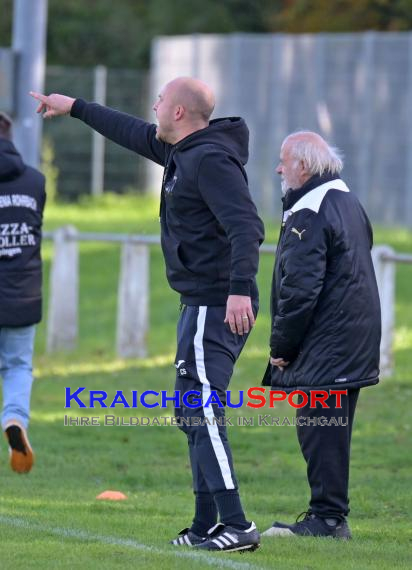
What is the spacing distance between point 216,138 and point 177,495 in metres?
2.67

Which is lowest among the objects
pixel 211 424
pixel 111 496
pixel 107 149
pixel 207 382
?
pixel 107 149

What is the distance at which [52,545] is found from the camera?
6.80 meters

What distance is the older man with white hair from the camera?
23.1 feet

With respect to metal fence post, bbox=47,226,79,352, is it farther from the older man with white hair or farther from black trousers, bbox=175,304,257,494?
black trousers, bbox=175,304,257,494

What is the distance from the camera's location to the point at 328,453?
23.6 feet

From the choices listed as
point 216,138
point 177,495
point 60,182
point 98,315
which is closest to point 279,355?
point 216,138

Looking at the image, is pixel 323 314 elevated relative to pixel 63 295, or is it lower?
elevated

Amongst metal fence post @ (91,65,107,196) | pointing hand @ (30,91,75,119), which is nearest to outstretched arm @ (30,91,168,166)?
pointing hand @ (30,91,75,119)

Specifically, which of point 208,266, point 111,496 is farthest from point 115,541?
point 111,496

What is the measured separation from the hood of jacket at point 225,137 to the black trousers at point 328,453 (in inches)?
49.4

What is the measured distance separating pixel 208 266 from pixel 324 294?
678 millimetres

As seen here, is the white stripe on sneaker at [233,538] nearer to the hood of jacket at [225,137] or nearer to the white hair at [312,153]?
the hood of jacket at [225,137]

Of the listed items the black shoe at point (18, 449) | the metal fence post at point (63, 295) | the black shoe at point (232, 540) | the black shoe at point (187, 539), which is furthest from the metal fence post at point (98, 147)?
the black shoe at point (232, 540)

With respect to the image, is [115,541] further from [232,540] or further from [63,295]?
[63,295]
